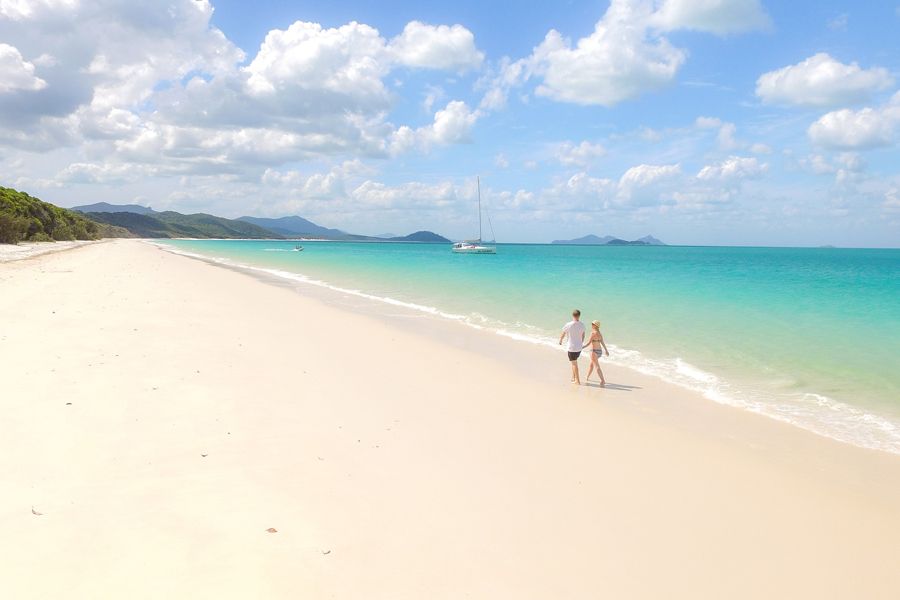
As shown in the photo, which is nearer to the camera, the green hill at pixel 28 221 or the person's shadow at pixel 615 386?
the person's shadow at pixel 615 386

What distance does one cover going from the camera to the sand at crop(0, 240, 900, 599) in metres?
4.14

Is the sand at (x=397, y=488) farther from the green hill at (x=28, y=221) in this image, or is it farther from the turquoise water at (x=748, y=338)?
the green hill at (x=28, y=221)

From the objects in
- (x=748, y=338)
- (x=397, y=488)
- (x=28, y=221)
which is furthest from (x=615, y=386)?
(x=28, y=221)

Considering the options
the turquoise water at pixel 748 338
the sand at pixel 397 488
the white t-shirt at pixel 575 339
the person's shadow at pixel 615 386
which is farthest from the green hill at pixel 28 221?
the person's shadow at pixel 615 386

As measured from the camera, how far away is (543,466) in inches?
258

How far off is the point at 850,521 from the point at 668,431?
2.86 m

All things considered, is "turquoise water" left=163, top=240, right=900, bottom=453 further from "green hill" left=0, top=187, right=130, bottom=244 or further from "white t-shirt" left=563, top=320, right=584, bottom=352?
"green hill" left=0, top=187, right=130, bottom=244

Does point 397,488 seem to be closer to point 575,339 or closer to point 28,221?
point 575,339

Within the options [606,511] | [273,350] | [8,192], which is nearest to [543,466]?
[606,511]

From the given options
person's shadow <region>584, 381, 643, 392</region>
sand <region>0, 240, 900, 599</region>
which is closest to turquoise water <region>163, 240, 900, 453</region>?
person's shadow <region>584, 381, 643, 392</region>

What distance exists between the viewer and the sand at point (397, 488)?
4.14 metres

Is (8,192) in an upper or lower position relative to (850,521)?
upper

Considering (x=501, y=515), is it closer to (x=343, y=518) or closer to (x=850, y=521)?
(x=343, y=518)

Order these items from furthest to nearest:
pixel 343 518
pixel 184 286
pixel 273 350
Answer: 1. pixel 184 286
2. pixel 273 350
3. pixel 343 518
